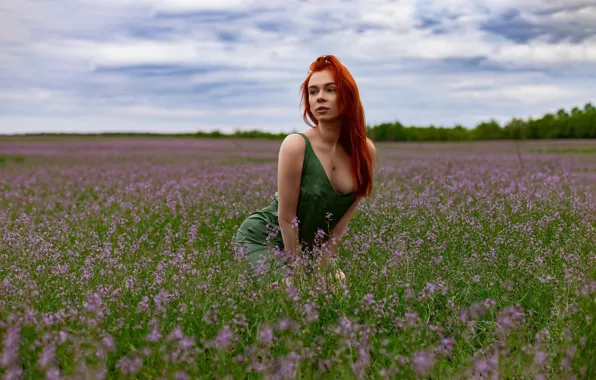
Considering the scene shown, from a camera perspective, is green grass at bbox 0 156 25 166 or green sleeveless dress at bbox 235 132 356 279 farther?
green grass at bbox 0 156 25 166

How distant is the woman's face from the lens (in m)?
4.09

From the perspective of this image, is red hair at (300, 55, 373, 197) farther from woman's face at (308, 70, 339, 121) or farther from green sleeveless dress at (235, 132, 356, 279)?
green sleeveless dress at (235, 132, 356, 279)

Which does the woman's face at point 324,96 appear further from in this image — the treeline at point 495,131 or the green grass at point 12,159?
the treeline at point 495,131

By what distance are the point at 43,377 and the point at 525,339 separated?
258 cm

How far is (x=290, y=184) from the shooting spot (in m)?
4.16

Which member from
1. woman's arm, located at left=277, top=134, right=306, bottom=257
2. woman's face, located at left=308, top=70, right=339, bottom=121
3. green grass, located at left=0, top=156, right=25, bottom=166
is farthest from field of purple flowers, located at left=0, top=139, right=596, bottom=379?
green grass, located at left=0, top=156, right=25, bottom=166

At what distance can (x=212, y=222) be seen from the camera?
6.29 meters

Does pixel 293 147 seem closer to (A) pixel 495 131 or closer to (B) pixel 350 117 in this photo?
(B) pixel 350 117

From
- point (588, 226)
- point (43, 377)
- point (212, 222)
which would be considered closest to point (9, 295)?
point (43, 377)

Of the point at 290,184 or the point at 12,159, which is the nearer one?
the point at 290,184

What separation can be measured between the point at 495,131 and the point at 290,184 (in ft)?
135

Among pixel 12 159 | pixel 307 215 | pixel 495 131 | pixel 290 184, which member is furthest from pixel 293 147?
pixel 495 131

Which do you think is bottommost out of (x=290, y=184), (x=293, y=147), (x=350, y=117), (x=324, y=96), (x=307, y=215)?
(x=307, y=215)

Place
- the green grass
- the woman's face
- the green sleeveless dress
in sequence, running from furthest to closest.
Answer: the green grass
the green sleeveless dress
the woman's face
